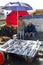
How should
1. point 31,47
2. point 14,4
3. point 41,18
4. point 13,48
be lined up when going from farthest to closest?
point 14,4 < point 41,18 < point 31,47 < point 13,48

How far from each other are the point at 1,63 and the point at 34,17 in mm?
3513

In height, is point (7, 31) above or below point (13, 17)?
below

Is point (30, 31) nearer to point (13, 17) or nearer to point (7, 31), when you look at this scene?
point (13, 17)

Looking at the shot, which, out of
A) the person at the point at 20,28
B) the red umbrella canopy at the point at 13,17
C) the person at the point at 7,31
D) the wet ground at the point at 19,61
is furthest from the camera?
the person at the point at 7,31

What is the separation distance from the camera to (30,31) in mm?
8328

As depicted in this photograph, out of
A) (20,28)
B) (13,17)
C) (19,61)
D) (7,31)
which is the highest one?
(13,17)

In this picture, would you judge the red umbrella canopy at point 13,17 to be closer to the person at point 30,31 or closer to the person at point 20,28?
the person at point 20,28

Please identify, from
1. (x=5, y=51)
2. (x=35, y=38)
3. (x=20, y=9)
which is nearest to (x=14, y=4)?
(x=20, y=9)

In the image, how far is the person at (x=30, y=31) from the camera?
816 centimetres

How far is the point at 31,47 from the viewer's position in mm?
6074

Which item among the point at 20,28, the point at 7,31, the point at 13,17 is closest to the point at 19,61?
the point at 20,28

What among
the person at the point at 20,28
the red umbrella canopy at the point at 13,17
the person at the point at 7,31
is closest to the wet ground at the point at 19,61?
the person at the point at 20,28

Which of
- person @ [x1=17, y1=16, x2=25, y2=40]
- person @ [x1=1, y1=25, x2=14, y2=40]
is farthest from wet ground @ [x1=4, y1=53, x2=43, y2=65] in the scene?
person @ [x1=1, y1=25, x2=14, y2=40]

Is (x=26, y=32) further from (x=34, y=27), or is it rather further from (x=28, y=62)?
(x=28, y=62)
